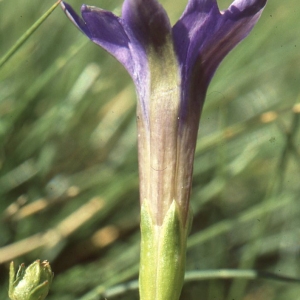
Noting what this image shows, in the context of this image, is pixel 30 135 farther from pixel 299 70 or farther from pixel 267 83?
pixel 299 70

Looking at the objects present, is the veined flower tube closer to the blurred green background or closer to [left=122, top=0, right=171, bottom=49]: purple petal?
[left=122, top=0, right=171, bottom=49]: purple petal

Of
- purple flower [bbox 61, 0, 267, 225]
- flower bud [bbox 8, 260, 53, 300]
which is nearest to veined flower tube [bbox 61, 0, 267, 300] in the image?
purple flower [bbox 61, 0, 267, 225]

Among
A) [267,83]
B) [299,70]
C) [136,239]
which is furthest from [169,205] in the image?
[299,70]

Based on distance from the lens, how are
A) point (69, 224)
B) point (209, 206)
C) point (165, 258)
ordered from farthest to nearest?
1. point (209, 206)
2. point (69, 224)
3. point (165, 258)

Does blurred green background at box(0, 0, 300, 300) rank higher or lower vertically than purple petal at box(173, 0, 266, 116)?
lower

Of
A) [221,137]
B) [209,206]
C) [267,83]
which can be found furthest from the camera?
[267,83]

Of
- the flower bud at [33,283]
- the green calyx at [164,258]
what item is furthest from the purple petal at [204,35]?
the flower bud at [33,283]

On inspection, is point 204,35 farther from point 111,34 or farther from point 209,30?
point 111,34

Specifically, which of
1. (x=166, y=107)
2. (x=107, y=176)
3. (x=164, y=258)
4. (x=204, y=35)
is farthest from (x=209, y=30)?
(x=107, y=176)
